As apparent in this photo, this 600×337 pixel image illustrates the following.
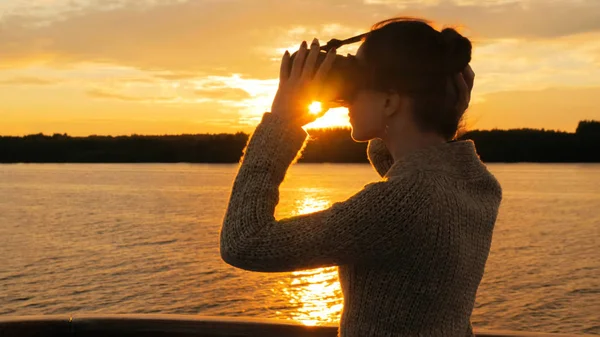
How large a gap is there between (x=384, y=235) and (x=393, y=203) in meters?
0.05

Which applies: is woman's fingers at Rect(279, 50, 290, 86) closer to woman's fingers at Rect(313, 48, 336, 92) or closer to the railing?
woman's fingers at Rect(313, 48, 336, 92)

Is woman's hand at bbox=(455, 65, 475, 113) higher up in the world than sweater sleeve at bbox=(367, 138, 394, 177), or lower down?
higher up

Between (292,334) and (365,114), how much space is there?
1533 mm

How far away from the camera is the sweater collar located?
3.76 feet

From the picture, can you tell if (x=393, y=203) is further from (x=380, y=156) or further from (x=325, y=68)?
(x=380, y=156)

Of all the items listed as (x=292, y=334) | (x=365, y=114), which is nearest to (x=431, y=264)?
(x=365, y=114)

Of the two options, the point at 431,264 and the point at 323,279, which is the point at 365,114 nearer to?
the point at 431,264

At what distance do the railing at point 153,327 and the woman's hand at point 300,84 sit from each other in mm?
1450

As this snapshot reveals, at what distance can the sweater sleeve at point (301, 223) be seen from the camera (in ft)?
3.51

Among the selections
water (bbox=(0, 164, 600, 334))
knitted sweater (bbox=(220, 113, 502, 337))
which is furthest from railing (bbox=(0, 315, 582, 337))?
water (bbox=(0, 164, 600, 334))

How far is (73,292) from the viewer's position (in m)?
15.8

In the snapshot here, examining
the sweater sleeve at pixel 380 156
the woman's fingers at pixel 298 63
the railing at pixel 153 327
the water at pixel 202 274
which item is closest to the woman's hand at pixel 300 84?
the woman's fingers at pixel 298 63

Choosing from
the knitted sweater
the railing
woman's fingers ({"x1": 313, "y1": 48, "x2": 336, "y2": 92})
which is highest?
woman's fingers ({"x1": 313, "y1": 48, "x2": 336, "y2": 92})

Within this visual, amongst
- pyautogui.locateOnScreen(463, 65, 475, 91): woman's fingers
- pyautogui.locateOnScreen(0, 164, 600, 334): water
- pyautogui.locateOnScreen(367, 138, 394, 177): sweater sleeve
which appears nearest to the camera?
pyautogui.locateOnScreen(463, 65, 475, 91): woman's fingers
